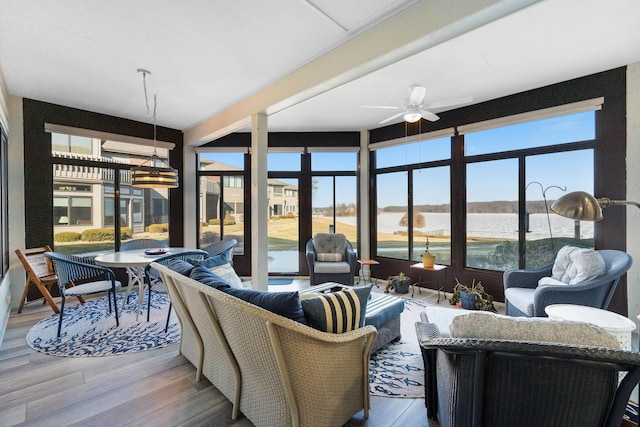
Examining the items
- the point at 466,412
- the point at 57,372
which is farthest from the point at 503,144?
the point at 57,372

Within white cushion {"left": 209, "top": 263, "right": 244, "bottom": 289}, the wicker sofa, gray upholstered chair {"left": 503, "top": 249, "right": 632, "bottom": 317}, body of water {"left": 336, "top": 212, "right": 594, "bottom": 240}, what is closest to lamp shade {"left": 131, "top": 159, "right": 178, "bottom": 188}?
white cushion {"left": 209, "top": 263, "right": 244, "bottom": 289}

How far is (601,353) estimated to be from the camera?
989 mm

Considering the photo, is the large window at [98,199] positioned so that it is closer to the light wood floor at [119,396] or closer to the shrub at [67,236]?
the shrub at [67,236]

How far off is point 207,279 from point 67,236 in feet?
13.3

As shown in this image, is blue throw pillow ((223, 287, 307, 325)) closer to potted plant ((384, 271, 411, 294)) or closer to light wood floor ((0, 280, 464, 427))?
light wood floor ((0, 280, 464, 427))

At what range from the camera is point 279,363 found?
1.42 meters

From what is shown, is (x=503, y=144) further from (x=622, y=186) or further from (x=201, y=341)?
(x=201, y=341)

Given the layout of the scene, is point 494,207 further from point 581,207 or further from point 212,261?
point 212,261

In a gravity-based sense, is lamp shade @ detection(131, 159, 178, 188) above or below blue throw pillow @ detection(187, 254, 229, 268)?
above

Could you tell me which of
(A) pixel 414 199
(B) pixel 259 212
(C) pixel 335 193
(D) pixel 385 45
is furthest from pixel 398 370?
(C) pixel 335 193

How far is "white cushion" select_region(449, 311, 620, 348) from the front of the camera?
1141mm

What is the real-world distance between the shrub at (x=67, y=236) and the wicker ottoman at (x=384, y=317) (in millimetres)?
4089

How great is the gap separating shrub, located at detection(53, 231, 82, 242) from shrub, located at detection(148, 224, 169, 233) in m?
1.00

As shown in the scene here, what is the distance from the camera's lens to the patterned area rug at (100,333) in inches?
107
